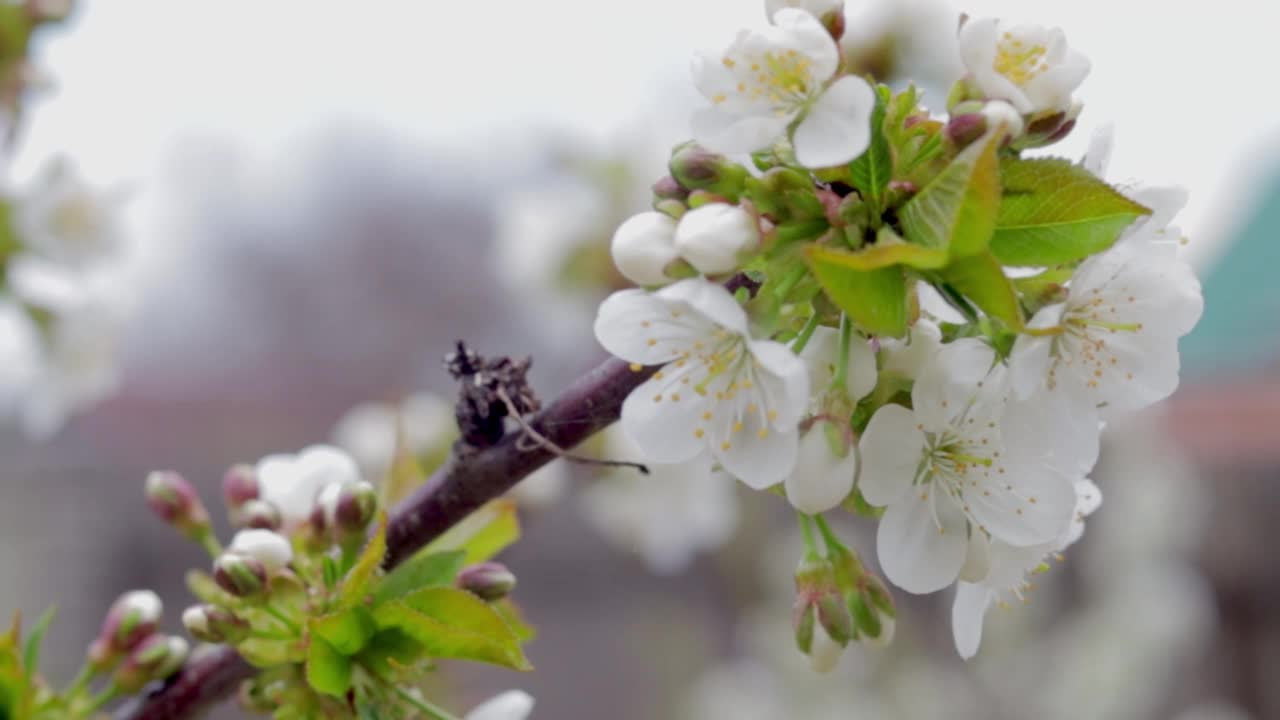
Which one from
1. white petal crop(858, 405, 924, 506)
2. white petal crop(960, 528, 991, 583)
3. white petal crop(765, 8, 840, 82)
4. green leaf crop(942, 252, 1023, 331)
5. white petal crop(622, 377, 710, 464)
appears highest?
white petal crop(765, 8, 840, 82)

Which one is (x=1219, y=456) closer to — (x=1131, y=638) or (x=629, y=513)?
(x=1131, y=638)

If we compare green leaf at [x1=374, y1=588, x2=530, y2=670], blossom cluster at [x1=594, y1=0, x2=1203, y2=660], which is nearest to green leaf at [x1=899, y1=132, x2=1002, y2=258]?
blossom cluster at [x1=594, y1=0, x2=1203, y2=660]

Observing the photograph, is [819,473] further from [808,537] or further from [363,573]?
[363,573]

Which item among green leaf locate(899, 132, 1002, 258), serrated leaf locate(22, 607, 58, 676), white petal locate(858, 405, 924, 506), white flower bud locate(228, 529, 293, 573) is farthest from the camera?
serrated leaf locate(22, 607, 58, 676)

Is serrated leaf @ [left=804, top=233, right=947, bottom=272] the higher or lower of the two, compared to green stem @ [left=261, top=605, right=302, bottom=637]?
higher

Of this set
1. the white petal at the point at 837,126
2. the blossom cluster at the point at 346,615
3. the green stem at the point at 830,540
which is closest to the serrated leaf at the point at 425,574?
the blossom cluster at the point at 346,615

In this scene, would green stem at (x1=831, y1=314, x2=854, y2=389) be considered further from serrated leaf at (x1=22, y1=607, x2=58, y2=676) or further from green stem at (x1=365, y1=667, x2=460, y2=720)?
serrated leaf at (x1=22, y1=607, x2=58, y2=676)

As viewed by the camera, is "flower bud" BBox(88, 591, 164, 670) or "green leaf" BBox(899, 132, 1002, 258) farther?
"flower bud" BBox(88, 591, 164, 670)
